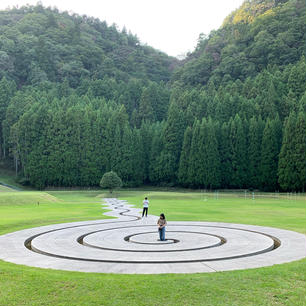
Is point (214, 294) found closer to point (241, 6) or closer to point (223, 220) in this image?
point (223, 220)

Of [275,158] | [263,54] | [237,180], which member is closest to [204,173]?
[237,180]

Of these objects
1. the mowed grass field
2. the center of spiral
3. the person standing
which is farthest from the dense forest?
the mowed grass field

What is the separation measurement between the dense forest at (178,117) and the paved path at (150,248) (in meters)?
42.8

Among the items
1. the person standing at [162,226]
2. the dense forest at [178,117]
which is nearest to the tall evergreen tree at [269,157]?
the dense forest at [178,117]

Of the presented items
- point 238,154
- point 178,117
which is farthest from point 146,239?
point 178,117

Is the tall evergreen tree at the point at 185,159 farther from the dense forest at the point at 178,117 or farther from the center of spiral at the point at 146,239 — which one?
the center of spiral at the point at 146,239

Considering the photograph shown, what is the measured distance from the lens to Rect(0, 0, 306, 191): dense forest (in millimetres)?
63000

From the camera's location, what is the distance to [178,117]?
72.5 meters

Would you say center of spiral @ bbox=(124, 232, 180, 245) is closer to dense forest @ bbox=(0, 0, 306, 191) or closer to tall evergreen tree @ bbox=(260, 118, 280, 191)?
dense forest @ bbox=(0, 0, 306, 191)

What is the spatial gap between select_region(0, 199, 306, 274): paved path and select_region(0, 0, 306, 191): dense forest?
4279 cm

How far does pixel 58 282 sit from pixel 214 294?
13.3 ft

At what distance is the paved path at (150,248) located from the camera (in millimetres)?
11172

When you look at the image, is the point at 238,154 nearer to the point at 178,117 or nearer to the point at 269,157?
the point at 269,157

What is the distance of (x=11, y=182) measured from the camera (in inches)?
2736
